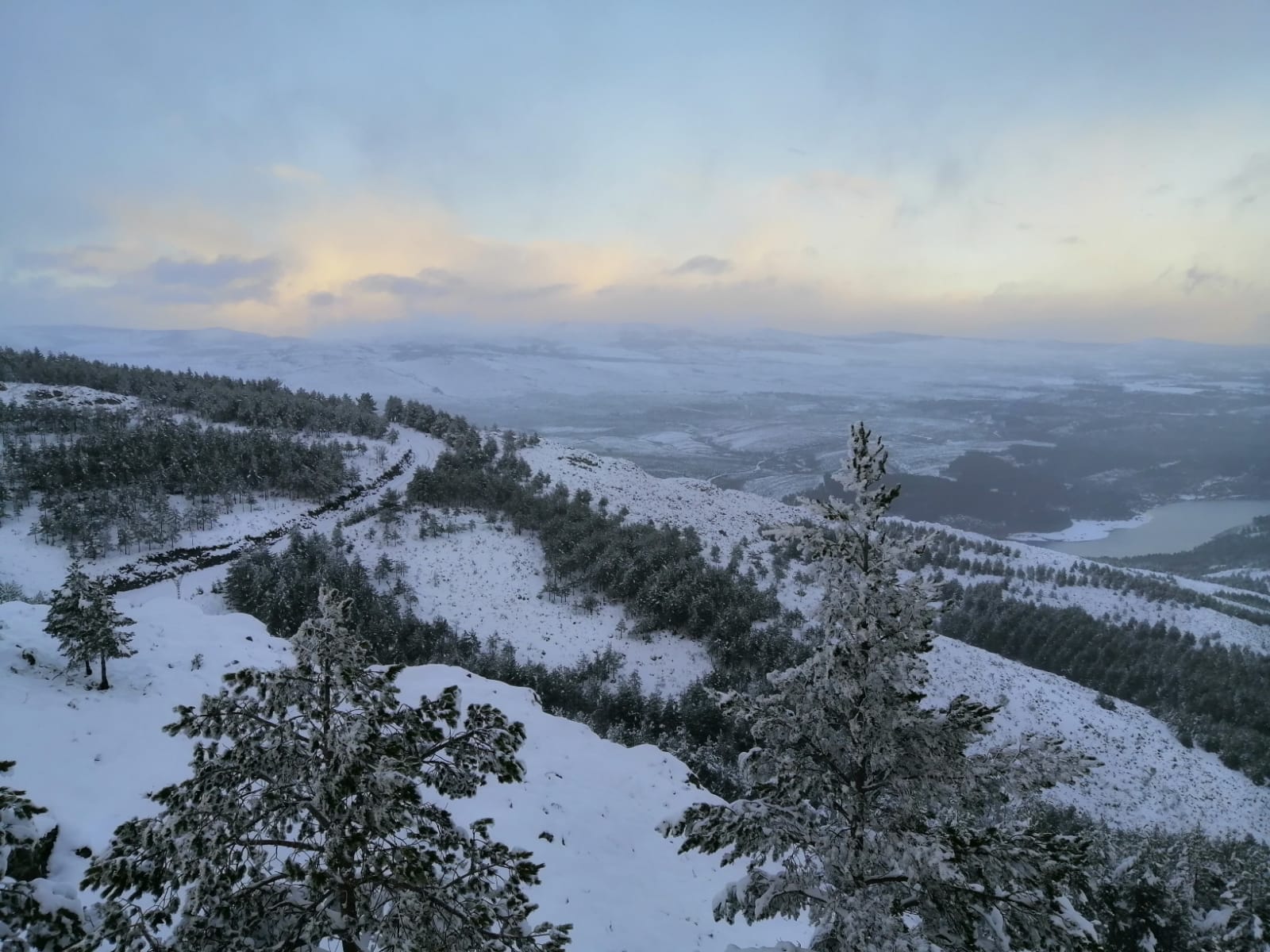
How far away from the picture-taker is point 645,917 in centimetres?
1070

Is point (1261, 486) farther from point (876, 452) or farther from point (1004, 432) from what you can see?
point (876, 452)

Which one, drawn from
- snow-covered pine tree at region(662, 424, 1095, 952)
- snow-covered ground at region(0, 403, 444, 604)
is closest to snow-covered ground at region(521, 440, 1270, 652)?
snow-covered ground at region(0, 403, 444, 604)

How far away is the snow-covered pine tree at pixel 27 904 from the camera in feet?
11.4

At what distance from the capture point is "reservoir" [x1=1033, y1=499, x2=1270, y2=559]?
10700 centimetres

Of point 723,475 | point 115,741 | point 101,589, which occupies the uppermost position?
point 101,589

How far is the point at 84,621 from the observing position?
41.0ft

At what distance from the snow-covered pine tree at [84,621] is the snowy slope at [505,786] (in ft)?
2.82

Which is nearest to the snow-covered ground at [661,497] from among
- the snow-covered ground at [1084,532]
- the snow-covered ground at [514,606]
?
the snow-covered ground at [514,606]

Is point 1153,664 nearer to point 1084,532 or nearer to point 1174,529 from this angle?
point 1084,532

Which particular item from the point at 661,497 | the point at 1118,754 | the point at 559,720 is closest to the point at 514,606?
the point at 559,720

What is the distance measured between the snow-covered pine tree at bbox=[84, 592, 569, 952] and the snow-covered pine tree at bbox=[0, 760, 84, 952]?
7.7 inches

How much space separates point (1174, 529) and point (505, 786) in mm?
156152

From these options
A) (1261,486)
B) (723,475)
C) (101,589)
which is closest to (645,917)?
(101,589)

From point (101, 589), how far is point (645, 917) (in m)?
13.1
